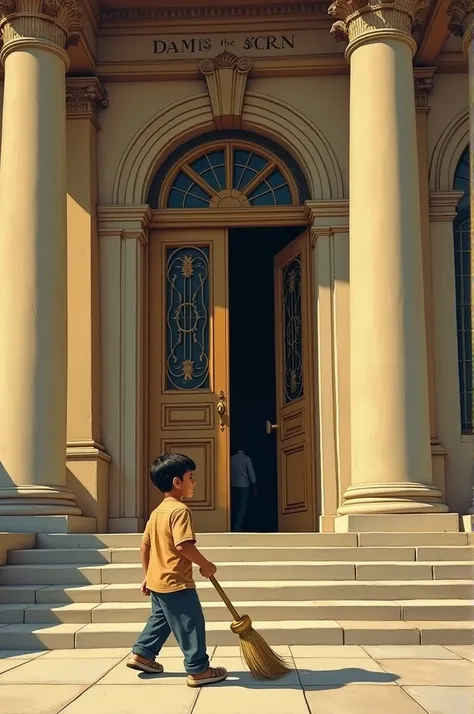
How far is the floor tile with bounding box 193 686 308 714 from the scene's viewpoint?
4637 mm

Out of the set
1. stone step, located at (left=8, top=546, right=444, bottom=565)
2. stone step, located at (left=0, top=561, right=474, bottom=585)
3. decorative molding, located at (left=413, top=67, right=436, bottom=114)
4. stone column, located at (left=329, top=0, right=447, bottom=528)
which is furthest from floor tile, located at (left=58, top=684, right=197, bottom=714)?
decorative molding, located at (left=413, top=67, right=436, bottom=114)

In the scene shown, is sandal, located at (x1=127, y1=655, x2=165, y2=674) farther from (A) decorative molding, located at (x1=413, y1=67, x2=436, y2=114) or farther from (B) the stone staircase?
(A) decorative molding, located at (x1=413, y1=67, x2=436, y2=114)

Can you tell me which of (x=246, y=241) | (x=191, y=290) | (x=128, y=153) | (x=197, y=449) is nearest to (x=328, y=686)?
(x=197, y=449)

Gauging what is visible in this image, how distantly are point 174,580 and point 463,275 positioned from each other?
7333 mm

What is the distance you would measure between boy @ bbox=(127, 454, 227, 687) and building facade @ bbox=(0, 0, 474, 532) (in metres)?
4.34

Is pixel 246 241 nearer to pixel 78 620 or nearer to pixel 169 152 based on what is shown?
pixel 169 152

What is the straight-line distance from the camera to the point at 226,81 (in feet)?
38.0

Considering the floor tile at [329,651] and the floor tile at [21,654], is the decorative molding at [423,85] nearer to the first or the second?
the floor tile at [329,651]

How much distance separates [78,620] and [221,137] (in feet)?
22.6

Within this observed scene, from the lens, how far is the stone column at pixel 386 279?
357 inches

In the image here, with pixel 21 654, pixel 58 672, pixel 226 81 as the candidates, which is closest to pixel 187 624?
pixel 58 672

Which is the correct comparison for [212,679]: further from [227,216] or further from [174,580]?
[227,216]

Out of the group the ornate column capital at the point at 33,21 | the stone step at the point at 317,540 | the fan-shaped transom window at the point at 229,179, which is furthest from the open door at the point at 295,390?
the ornate column capital at the point at 33,21

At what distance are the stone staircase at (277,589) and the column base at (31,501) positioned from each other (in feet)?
1.14
